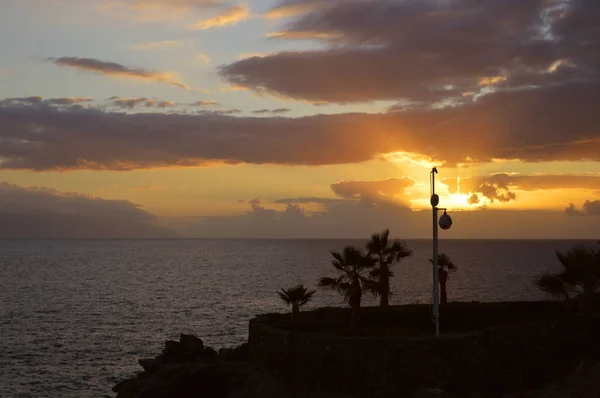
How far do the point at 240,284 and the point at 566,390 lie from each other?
94.6 metres

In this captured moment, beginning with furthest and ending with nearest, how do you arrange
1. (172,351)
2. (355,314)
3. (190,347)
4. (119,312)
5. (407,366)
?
1. (119,312)
2. (190,347)
3. (172,351)
4. (355,314)
5. (407,366)

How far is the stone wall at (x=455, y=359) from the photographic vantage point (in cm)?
2831

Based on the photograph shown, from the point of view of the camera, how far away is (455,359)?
28.3 metres

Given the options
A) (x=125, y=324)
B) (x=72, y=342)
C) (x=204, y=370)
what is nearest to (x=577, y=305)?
(x=204, y=370)

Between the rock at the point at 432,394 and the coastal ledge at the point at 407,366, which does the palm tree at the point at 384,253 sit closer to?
the coastal ledge at the point at 407,366

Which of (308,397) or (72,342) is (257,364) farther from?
(72,342)

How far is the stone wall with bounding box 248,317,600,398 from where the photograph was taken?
2831 cm

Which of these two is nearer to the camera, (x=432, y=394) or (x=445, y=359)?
(x=432, y=394)

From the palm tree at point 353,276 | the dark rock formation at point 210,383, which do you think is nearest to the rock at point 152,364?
the dark rock formation at point 210,383

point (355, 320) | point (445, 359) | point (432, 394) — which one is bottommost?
point (432, 394)

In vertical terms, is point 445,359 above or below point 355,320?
below

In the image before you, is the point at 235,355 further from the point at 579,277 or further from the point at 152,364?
the point at 579,277

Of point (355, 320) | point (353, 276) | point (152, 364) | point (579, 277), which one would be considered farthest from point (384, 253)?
point (152, 364)

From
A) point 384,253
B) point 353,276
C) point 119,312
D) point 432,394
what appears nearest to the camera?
point 432,394
